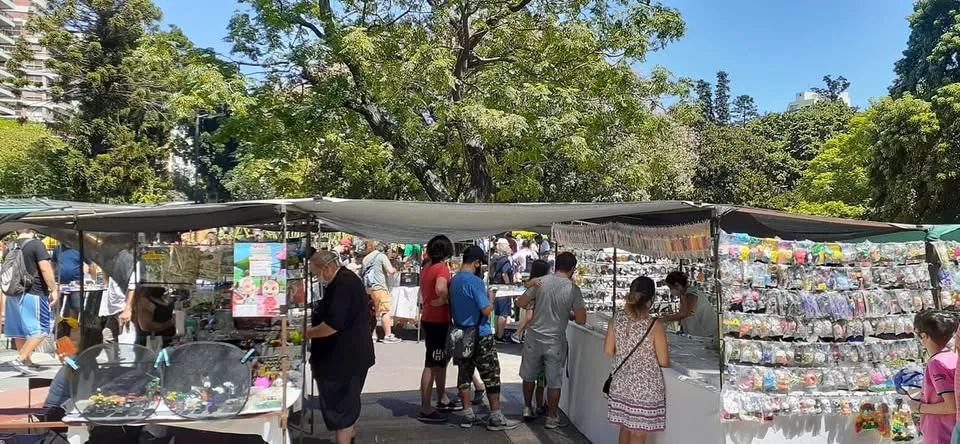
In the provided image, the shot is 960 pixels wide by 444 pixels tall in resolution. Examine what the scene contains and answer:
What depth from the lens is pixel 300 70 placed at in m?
12.0

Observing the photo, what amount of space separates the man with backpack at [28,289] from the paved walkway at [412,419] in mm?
3598

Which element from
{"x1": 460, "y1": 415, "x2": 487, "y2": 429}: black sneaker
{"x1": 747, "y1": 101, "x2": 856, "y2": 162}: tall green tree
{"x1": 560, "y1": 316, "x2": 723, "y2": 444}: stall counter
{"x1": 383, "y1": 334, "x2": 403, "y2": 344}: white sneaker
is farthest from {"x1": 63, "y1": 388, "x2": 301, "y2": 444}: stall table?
{"x1": 747, "y1": 101, "x2": 856, "y2": 162}: tall green tree

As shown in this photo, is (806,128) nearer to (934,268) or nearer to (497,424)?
(934,268)

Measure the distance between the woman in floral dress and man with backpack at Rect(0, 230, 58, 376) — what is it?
6306mm

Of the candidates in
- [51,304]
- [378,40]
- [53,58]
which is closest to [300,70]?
[378,40]

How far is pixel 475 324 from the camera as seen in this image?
5.45 meters

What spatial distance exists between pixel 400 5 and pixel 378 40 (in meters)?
1.17

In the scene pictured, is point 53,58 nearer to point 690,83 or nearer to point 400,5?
point 400,5

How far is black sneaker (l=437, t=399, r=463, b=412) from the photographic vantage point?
240 inches

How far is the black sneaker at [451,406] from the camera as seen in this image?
610 cm

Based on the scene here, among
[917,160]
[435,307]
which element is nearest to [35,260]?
[435,307]

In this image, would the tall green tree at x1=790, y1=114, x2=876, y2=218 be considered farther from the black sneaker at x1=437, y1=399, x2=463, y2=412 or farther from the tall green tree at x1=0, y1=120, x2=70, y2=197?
the tall green tree at x1=0, y1=120, x2=70, y2=197

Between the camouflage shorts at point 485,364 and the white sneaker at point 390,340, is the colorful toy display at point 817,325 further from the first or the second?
the white sneaker at point 390,340

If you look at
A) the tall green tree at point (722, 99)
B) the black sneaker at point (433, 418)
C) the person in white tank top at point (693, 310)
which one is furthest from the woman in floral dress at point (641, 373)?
the tall green tree at point (722, 99)
